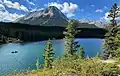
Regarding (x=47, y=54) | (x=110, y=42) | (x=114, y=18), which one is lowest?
(x=47, y=54)

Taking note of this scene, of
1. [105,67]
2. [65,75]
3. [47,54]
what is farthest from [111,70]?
[47,54]

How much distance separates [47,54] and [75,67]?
234ft

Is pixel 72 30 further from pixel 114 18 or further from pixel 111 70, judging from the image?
pixel 111 70

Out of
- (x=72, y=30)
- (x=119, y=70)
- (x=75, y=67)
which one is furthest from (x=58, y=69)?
(x=72, y=30)

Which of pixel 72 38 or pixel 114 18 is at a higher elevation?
pixel 114 18

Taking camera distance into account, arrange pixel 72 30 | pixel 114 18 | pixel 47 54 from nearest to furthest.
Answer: pixel 114 18, pixel 72 30, pixel 47 54

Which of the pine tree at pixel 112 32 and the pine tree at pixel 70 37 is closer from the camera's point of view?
the pine tree at pixel 112 32

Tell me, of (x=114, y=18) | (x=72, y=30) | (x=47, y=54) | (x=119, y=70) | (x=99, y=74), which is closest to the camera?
(x=99, y=74)

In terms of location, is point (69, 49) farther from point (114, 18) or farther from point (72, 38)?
point (114, 18)

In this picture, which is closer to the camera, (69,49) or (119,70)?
(119,70)

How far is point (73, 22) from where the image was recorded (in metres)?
78.6

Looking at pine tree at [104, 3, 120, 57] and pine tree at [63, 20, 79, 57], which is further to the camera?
pine tree at [63, 20, 79, 57]

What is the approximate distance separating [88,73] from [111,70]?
1.21 m

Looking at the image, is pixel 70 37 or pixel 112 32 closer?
pixel 112 32
